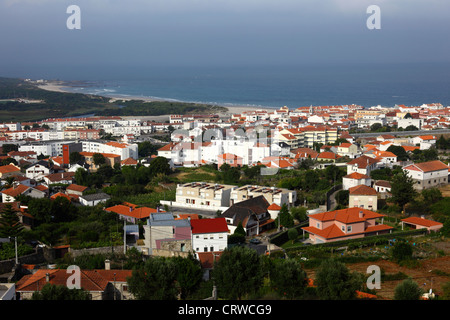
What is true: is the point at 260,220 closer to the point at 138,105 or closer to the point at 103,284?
the point at 103,284

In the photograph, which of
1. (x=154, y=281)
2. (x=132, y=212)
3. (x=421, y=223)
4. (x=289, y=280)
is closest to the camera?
(x=289, y=280)

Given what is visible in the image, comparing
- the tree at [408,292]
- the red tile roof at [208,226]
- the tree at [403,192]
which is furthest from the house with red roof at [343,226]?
the tree at [408,292]

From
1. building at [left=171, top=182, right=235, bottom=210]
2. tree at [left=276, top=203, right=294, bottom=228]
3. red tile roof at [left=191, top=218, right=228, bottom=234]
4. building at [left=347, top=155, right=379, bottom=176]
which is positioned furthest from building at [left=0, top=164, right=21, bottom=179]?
building at [left=347, top=155, right=379, bottom=176]

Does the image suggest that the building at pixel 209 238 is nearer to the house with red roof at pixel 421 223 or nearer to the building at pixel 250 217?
the building at pixel 250 217

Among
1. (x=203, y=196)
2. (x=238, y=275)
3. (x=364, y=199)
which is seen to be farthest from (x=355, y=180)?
(x=238, y=275)

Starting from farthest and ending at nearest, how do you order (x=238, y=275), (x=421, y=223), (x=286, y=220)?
(x=286, y=220)
(x=421, y=223)
(x=238, y=275)

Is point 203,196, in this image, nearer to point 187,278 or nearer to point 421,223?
point 421,223
